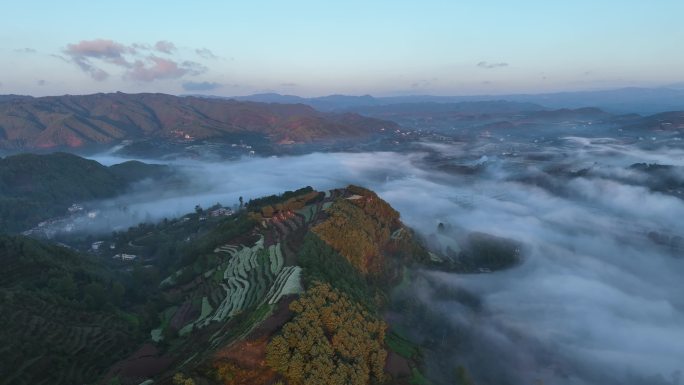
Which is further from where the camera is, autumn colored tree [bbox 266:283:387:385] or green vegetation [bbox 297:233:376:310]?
green vegetation [bbox 297:233:376:310]

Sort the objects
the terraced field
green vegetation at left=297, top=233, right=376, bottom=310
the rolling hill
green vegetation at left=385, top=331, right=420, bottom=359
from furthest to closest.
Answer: green vegetation at left=385, top=331, right=420, bottom=359 < green vegetation at left=297, top=233, right=376, bottom=310 < the terraced field < the rolling hill

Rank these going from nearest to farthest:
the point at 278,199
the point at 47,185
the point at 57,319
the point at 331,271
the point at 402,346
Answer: the point at 57,319 < the point at 402,346 < the point at 331,271 < the point at 278,199 < the point at 47,185

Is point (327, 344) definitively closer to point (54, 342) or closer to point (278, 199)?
point (54, 342)

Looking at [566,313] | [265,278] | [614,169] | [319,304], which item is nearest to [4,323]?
[265,278]

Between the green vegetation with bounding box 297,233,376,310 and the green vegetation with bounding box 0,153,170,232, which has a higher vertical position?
the green vegetation with bounding box 297,233,376,310

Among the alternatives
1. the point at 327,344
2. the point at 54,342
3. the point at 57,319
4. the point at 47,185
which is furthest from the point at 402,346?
the point at 47,185

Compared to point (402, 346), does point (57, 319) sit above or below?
above

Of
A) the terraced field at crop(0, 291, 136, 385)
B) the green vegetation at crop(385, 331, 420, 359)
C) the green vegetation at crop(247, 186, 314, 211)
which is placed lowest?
the green vegetation at crop(385, 331, 420, 359)

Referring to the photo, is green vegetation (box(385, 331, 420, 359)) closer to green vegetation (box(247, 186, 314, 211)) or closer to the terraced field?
the terraced field

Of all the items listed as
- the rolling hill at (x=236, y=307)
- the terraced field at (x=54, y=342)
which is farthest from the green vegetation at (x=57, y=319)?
the rolling hill at (x=236, y=307)

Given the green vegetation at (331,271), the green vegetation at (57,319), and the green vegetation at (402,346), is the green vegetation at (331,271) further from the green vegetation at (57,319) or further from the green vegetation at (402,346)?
the green vegetation at (57,319)

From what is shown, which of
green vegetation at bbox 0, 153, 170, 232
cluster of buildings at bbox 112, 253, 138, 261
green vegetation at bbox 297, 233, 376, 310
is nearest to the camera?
green vegetation at bbox 297, 233, 376, 310

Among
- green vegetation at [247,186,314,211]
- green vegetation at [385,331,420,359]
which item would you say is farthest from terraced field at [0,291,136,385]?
green vegetation at [247,186,314,211]
